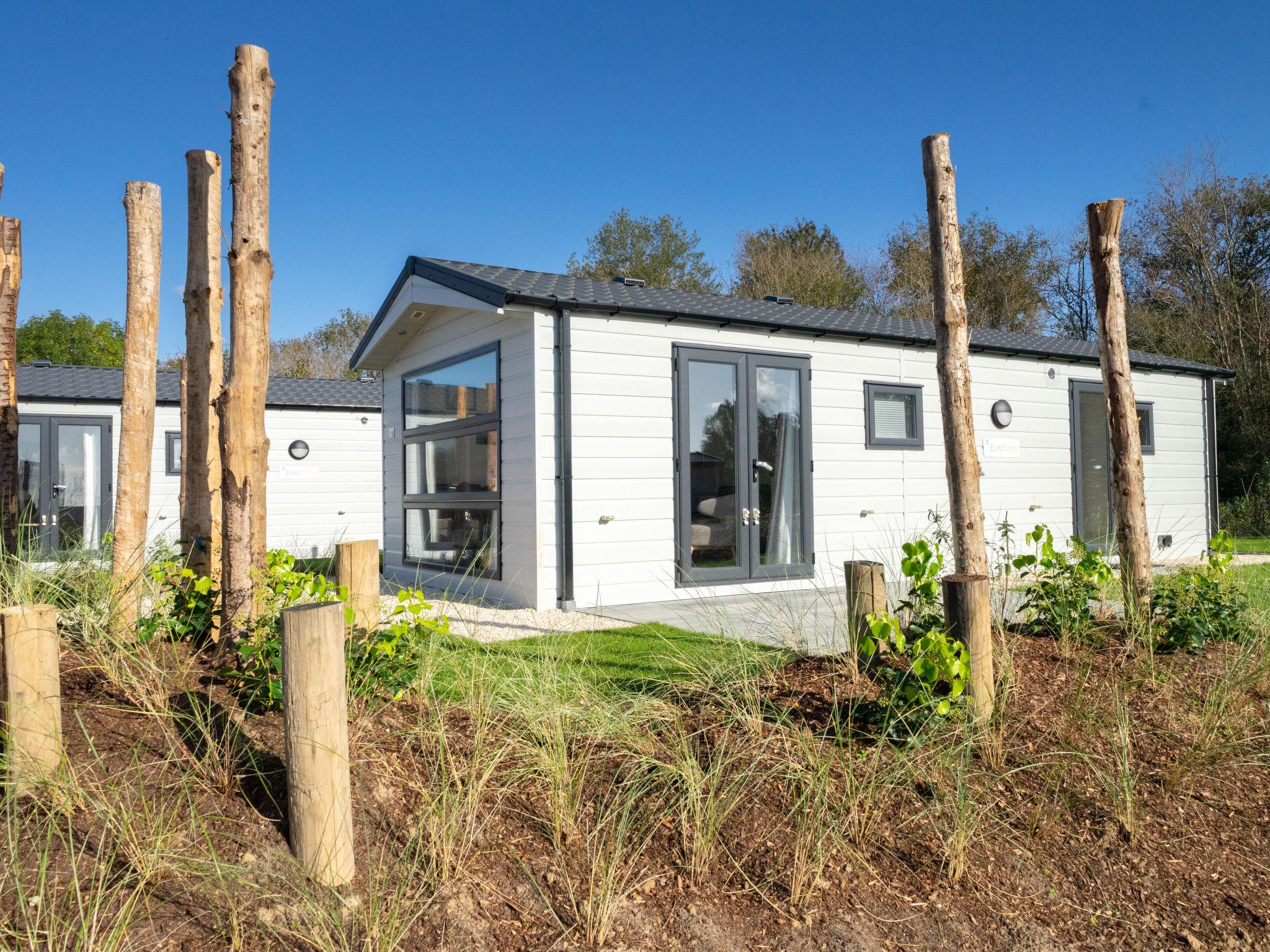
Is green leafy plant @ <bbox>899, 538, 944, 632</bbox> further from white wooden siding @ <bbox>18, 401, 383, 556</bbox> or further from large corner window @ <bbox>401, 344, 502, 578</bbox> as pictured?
white wooden siding @ <bbox>18, 401, 383, 556</bbox>

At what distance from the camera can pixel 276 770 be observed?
2246 mm

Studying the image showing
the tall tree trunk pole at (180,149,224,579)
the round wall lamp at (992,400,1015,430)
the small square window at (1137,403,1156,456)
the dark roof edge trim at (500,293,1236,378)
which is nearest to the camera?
the tall tree trunk pole at (180,149,224,579)

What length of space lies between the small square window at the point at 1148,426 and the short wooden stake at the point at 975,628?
9781 millimetres

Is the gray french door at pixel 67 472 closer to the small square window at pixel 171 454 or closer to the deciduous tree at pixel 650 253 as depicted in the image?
the small square window at pixel 171 454

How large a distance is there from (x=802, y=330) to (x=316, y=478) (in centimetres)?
885

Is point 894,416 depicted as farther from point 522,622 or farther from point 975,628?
point 975,628

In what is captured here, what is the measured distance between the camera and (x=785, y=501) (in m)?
7.90

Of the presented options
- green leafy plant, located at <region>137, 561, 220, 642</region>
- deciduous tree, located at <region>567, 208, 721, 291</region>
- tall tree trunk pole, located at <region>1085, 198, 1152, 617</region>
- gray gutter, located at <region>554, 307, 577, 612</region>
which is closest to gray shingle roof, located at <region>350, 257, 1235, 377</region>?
gray gutter, located at <region>554, 307, 577, 612</region>

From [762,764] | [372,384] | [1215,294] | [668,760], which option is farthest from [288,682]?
[1215,294]

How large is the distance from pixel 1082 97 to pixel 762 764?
12.9 metres

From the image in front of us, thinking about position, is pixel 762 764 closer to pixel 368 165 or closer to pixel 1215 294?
pixel 368 165

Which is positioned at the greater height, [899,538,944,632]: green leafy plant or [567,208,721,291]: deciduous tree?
[567,208,721,291]: deciduous tree

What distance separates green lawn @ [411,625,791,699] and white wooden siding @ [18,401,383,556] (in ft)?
29.1

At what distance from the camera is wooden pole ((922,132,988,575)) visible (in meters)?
3.63
